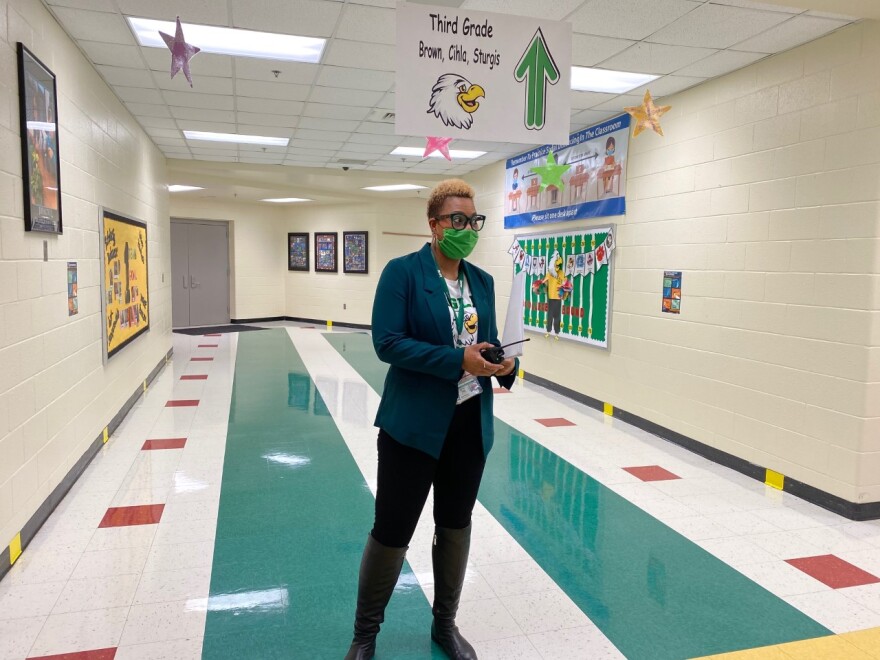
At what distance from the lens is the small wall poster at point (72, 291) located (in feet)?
11.8

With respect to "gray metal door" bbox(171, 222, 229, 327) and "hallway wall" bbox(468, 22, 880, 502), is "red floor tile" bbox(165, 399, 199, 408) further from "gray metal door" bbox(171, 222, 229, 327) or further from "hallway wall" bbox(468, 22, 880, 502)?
"gray metal door" bbox(171, 222, 229, 327)

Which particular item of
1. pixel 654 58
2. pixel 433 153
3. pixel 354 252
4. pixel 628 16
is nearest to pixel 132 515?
pixel 628 16

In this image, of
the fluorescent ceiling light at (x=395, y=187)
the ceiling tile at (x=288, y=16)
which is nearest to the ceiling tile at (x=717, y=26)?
the ceiling tile at (x=288, y=16)

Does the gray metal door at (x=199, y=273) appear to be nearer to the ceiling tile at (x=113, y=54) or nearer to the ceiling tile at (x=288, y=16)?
the ceiling tile at (x=113, y=54)

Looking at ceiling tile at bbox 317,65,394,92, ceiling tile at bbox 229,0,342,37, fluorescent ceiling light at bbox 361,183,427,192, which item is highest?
fluorescent ceiling light at bbox 361,183,427,192

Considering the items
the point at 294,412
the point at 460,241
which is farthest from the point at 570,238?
the point at 460,241

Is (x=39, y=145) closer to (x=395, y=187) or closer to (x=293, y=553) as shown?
(x=293, y=553)

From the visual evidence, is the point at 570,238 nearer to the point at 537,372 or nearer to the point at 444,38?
the point at 537,372

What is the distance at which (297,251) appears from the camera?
1355 cm

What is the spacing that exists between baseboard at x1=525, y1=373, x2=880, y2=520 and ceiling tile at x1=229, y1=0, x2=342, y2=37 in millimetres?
3761

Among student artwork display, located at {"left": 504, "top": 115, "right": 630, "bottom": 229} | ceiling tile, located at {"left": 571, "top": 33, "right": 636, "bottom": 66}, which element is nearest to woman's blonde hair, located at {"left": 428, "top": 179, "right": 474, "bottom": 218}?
ceiling tile, located at {"left": 571, "top": 33, "right": 636, "bottom": 66}

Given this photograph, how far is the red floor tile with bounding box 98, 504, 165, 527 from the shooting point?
3.07m

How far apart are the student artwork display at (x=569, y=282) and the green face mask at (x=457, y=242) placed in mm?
3479

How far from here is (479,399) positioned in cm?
188
